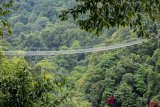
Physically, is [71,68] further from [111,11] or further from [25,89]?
[111,11]

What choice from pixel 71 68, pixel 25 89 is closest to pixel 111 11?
pixel 25 89

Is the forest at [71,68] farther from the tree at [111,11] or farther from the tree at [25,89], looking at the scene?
the tree at [111,11]

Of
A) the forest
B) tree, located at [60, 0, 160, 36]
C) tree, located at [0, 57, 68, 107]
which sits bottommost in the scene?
the forest

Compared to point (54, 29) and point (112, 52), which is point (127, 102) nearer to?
point (112, 52)

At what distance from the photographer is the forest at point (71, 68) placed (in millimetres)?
3281

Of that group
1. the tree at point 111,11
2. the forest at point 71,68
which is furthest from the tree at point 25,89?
the tree at point 111,11

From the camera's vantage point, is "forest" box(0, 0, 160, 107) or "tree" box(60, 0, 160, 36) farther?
"forest" box(0, 0, 160, 107)

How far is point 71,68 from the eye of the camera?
25922mm

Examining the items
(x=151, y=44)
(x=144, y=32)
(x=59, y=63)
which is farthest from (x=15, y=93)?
(x=59, y=63)

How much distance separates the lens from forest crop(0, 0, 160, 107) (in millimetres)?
3281

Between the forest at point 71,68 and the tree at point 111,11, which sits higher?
the tree at point 111,11

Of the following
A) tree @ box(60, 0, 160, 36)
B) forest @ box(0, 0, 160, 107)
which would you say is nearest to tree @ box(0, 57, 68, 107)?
forest @ box(0, 0, 160, 107)

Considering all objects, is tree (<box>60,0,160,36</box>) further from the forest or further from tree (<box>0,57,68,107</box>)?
tree (<box>0,57,68,107</box>)

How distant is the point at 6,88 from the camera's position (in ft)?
10.7
